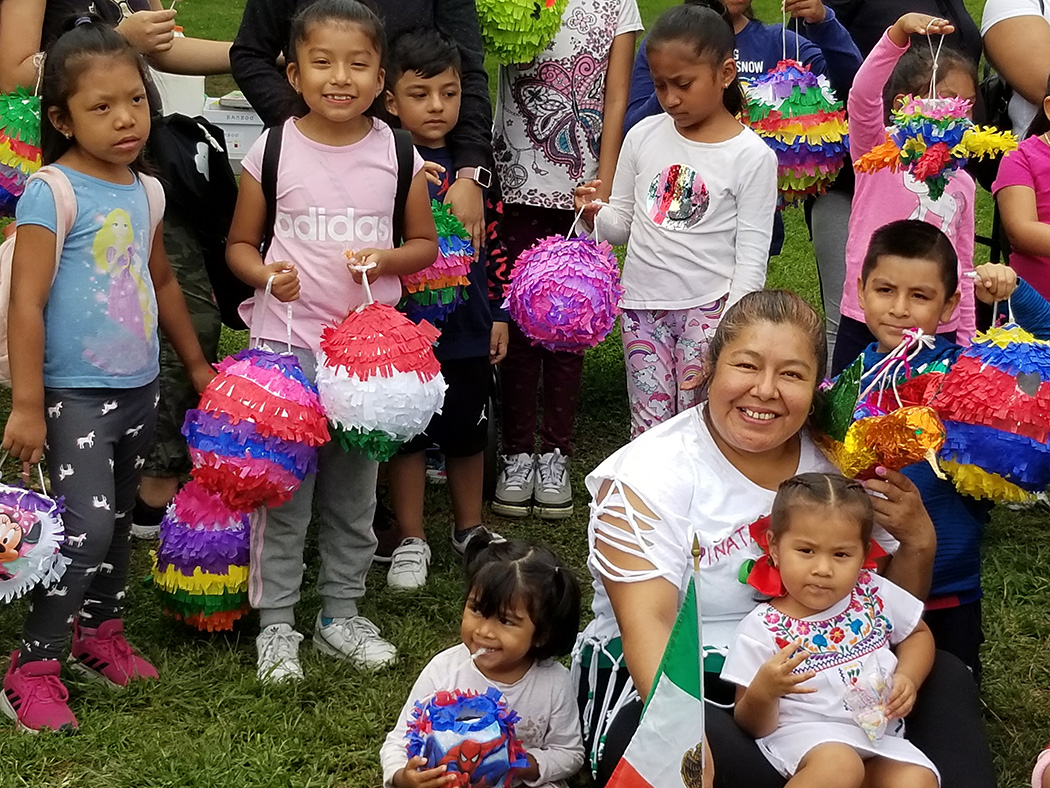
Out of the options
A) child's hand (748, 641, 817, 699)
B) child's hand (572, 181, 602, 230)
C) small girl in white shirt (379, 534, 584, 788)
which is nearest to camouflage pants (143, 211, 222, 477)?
child's hand (572, 181, 602, 230)

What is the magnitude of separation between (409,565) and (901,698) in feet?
6.02

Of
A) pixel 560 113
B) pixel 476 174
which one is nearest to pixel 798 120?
pixel 560 113

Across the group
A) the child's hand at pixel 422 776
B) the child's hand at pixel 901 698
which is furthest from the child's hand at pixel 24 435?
the child's hand at pixel 901 698

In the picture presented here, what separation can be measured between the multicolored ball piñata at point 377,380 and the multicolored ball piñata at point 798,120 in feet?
4.87

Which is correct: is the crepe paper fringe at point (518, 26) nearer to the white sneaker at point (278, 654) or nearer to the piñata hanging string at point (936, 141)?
the piñata hanging string at point (936, 141)

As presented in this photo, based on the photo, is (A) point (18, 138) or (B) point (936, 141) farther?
(A) point (18, 138)

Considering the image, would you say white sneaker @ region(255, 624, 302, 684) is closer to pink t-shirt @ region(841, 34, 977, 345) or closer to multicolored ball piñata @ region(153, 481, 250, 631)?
multicolored ball piñata @ region(153, 481, 250, 631)

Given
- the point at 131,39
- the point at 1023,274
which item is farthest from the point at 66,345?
the point at 1023,274

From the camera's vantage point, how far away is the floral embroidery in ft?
8.43

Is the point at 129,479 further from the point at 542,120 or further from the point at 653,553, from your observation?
the point at 542,120

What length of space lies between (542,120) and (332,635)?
6.10 ft

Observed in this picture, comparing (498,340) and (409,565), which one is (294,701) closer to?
(409,565)

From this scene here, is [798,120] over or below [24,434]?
over

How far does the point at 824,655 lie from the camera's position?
2570 millimetres
